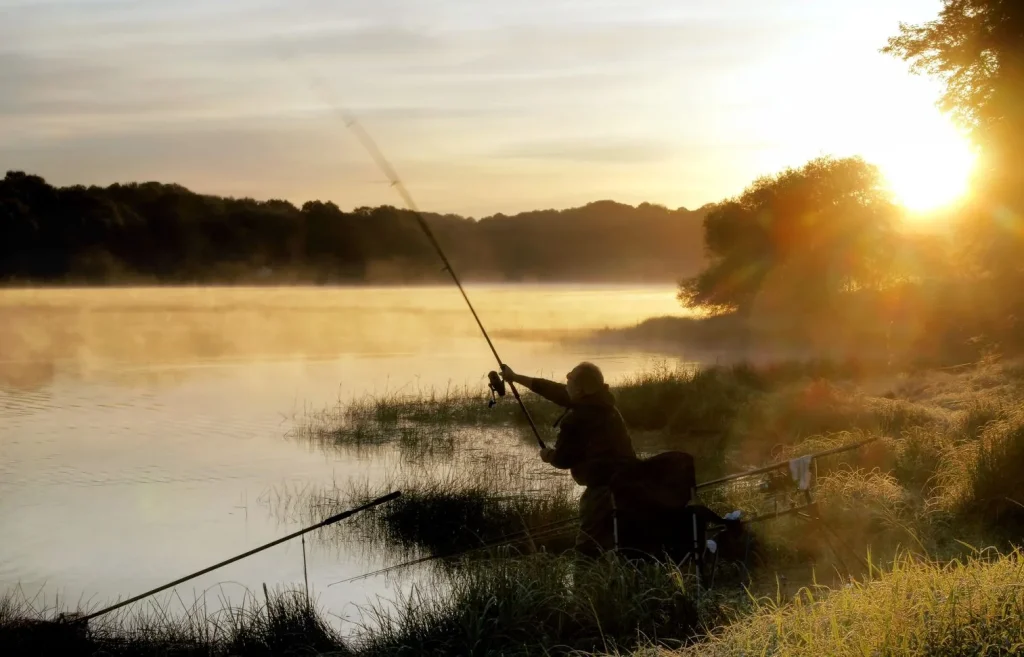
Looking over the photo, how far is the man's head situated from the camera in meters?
8.39

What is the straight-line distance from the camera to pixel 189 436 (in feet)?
80.8

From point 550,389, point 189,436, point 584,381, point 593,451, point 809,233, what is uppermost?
point 809,233

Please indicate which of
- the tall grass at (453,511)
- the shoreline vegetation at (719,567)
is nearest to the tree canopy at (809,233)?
the shoreline vegetation at (719,567)

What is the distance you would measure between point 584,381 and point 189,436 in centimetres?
1827

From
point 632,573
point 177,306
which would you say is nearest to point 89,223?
point 177,306

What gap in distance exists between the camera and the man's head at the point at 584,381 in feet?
27.5

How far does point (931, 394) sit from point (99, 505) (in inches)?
618

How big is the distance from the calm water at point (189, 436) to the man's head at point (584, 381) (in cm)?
304

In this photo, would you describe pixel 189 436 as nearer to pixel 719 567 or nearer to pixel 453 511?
pixel 453 511

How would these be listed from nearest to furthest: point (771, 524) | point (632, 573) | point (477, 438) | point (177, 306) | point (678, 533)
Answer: point (632, 573) → point (678, 533) → point (771, 524) → point (477, 438) → point (177, 306)

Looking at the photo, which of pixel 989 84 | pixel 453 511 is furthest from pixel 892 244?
pixel 453 511

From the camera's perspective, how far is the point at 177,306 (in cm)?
10088

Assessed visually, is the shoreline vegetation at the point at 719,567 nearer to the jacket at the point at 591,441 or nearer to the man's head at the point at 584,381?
the jacket at the point at 591,441

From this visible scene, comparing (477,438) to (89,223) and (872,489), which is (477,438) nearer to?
(872,489)
